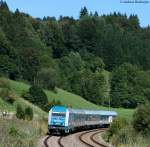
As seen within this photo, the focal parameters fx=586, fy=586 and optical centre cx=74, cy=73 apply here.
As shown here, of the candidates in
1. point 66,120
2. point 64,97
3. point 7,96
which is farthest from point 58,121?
point 64,97

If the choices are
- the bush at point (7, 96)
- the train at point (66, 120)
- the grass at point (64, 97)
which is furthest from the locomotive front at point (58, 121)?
the grass at point (64, 97)

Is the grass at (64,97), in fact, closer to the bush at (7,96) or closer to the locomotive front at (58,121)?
the bush at (7,96)

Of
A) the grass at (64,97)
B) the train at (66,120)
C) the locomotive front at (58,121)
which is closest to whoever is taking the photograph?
the locomotive front at (58,121)

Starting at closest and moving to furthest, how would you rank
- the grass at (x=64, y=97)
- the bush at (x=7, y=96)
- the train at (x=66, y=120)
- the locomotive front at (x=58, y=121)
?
the locomotive front at (x=58, y=121) < the train at (x=66, y=120) < the bush at (x=7, y=96) < the grass at (x=64, y=97)

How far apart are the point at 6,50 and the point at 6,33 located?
907 inches

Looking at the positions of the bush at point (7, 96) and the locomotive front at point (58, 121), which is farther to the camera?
the bush at point (7, 96)

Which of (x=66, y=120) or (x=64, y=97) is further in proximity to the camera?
(x=64, y=97)

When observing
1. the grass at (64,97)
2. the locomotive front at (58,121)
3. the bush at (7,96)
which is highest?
the grass at (64,97)

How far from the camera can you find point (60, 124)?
53000 millimetres

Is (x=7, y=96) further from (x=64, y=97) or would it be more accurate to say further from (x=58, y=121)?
(x=58, y=121)

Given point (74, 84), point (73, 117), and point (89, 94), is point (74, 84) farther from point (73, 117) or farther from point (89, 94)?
point (73, 117)

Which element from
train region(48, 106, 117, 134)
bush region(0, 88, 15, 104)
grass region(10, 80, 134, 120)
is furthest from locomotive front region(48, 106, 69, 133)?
grass region(10, 80, 134, 120)

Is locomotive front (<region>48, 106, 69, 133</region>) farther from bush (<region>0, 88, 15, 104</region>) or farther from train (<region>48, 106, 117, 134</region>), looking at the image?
bush (<region>0, 88, 15, 104</region>)

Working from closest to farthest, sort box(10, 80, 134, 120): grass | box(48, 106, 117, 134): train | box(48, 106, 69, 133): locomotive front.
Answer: box(48, 106, 69, 133): locomotive front < box(48, 106, 117, 134): train < box(10, 80, 134, 120): grass
